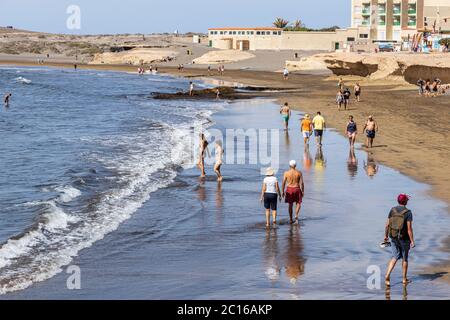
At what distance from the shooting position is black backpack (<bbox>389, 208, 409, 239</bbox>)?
12531 millimetres

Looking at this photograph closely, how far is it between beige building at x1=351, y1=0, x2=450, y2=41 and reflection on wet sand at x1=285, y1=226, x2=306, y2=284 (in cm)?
7754

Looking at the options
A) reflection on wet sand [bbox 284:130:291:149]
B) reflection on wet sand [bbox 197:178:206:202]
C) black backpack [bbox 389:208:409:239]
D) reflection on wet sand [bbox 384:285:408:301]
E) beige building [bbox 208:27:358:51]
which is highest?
beige building [bbox 208:27:358:51]

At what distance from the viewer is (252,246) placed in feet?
51.3

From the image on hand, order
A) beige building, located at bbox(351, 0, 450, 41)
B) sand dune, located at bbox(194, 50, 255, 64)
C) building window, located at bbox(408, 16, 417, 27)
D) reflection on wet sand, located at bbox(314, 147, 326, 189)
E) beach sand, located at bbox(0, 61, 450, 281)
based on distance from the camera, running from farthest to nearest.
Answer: sand dune, located at bbox(194, 50, 255, 64) < building window, located at bbox(408, 16, 417, 27) < beige building, located at bbox(351, 0, 450, 41) < beach sand, located at bbox(0, 61, 450, 281) < reflection on wet sand, located at bbox(314, 147, 326, 189)

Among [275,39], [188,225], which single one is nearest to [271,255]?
[188,225]

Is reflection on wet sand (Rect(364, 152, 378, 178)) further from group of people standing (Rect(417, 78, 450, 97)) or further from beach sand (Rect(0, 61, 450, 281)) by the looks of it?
group of people standing (Rect(417, 78, 450, 97))

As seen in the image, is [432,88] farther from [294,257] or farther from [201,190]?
[294,257]

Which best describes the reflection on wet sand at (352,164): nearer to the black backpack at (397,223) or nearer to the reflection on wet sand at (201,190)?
the reflection on wet sand at (201,190)

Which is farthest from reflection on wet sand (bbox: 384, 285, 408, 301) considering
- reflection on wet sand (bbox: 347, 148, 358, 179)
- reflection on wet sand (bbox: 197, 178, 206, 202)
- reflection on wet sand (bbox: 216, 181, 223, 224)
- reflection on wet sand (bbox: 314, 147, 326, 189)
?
reflection on wet sand (bbox: 347, 148, 358, 179)

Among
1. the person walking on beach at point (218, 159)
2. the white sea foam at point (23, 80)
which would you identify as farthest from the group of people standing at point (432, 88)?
the white sea foam at point (23, 80)

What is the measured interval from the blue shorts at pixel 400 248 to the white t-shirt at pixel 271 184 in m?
4.68

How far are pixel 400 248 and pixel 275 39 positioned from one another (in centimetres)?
10380

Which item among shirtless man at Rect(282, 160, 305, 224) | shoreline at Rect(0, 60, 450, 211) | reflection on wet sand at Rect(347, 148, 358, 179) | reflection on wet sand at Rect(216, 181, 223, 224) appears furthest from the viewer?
shoreline at Rect(0, 60, 450, 211)

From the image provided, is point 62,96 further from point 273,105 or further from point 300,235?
point 300,235
